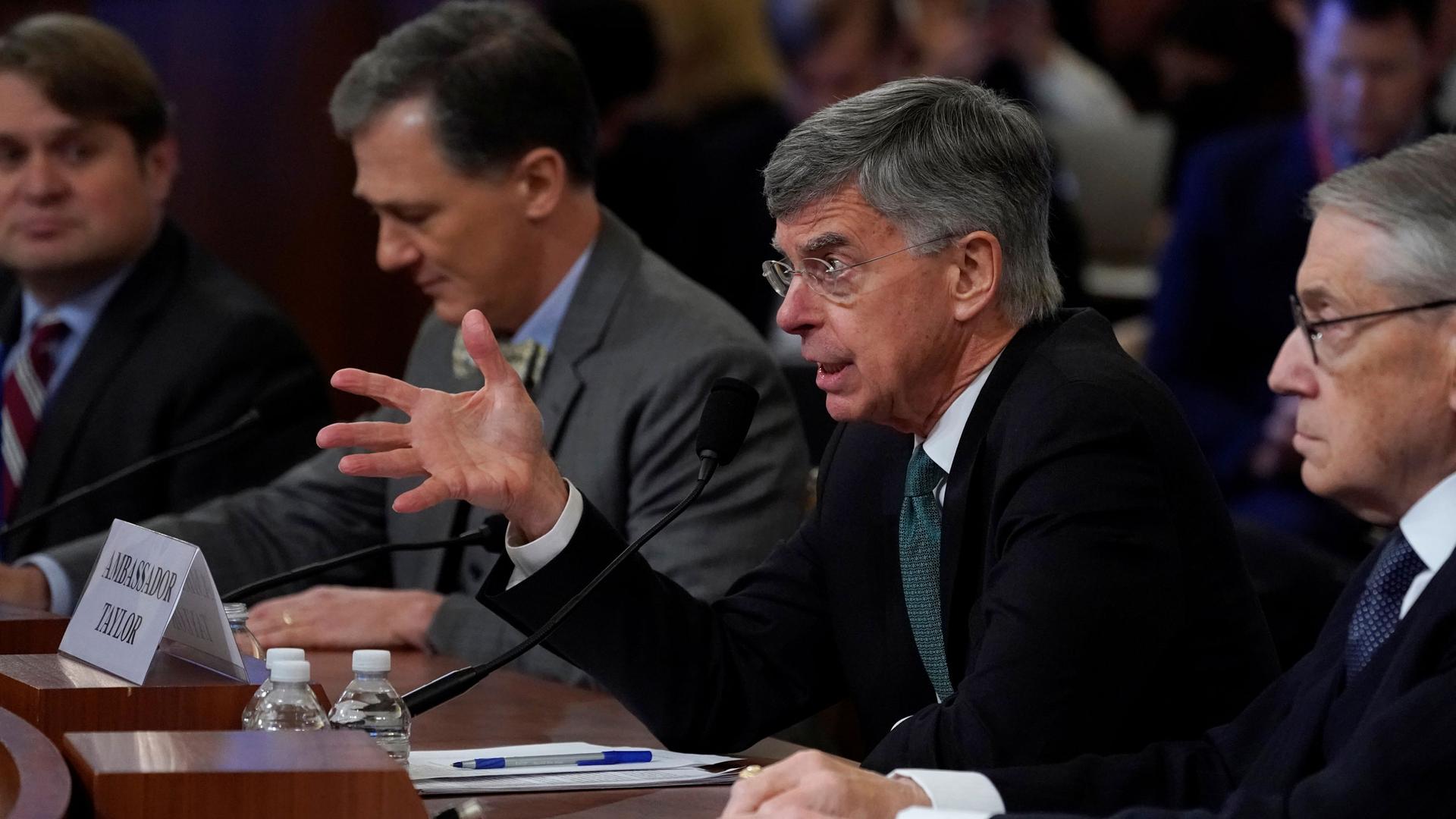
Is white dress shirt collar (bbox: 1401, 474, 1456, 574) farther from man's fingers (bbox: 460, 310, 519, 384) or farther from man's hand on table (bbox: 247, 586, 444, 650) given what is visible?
man's hand on table (bbox: 247, 586, 444, 650)

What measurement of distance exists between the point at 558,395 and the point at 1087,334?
971 millimetres

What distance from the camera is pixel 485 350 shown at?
214cm

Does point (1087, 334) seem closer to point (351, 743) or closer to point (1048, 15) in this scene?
point (351, 743)

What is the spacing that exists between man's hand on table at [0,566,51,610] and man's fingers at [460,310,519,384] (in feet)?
3.09

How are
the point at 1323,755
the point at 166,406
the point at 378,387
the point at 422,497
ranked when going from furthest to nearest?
the point at 166,406
the point at 378,387
the point at 422,497
the point at 1323,755

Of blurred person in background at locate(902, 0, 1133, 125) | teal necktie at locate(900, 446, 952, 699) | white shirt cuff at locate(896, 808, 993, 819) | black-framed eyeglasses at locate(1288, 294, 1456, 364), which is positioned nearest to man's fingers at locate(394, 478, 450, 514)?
teal necktie at locate(900, 446, 952, 699)

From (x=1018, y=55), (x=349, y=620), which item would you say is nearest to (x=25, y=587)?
(x=349, y=620)

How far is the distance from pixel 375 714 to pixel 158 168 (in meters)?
2.08

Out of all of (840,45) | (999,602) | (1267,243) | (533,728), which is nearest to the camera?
(999,602)

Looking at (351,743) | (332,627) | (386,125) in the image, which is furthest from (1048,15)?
(351,743)

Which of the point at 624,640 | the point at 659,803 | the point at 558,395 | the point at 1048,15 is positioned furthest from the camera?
the point at 1048,15

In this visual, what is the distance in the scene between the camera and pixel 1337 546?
14.0 feet

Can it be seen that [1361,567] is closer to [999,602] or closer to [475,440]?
[999,602]

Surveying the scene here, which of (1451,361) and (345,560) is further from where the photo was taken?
(345,560)
